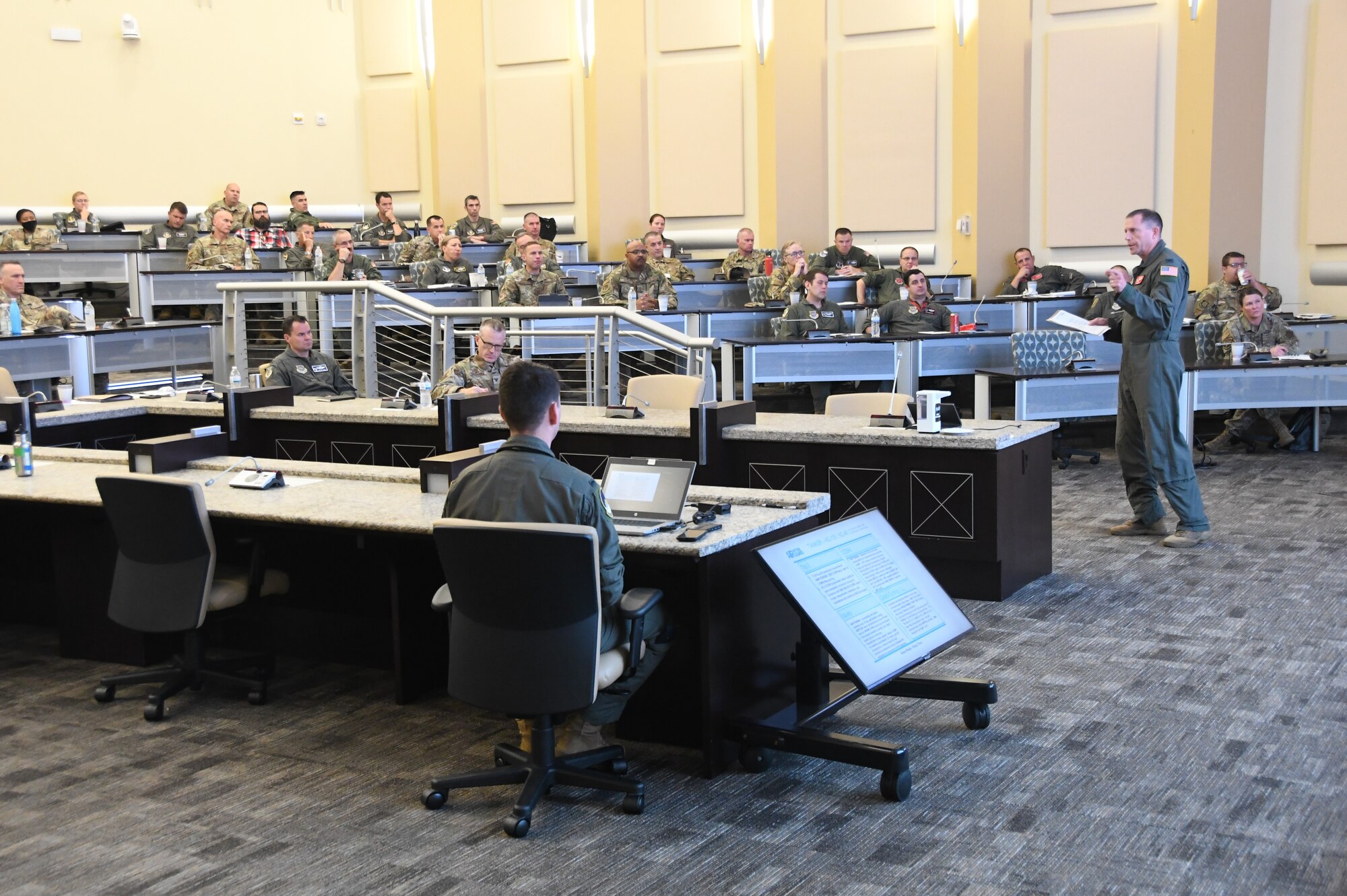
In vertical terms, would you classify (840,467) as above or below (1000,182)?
below

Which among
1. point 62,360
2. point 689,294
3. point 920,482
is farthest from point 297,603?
point 689,294

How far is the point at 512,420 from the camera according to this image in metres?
3.40

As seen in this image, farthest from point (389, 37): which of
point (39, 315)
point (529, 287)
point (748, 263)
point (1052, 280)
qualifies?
point (1052, 280)

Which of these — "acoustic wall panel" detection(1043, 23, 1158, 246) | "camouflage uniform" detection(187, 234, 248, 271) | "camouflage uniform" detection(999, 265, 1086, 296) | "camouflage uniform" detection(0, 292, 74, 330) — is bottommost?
"camouflage uniform" detection(0, 292, 74, 330)

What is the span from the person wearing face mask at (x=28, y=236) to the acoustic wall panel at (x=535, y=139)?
17.5ft

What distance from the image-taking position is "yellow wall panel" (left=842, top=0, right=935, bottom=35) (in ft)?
44.3

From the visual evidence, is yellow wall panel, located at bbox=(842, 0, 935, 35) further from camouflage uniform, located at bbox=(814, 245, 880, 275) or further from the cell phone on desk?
the cell phone on desk

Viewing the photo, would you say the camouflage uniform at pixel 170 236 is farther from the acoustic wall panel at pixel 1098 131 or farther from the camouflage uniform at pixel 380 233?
the acoustic wall panel at pixel 1098 131

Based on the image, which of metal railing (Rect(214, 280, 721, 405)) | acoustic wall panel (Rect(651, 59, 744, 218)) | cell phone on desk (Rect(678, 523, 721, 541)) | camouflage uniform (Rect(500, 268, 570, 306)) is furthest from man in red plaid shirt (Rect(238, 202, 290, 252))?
cell phone on desk (Rect(678, 523, 721, 541))

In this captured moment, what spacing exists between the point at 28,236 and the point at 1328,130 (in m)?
12.1

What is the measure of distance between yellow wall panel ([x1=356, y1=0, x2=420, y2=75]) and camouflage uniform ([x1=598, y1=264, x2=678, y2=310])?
5882 mm

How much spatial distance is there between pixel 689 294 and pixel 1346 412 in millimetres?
5793

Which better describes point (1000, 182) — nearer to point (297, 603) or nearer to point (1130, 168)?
point (1130, 168)

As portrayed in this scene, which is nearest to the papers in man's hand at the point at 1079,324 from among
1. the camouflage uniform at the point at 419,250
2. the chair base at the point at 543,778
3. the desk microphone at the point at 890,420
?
the desk microphone at the point at 890,420
